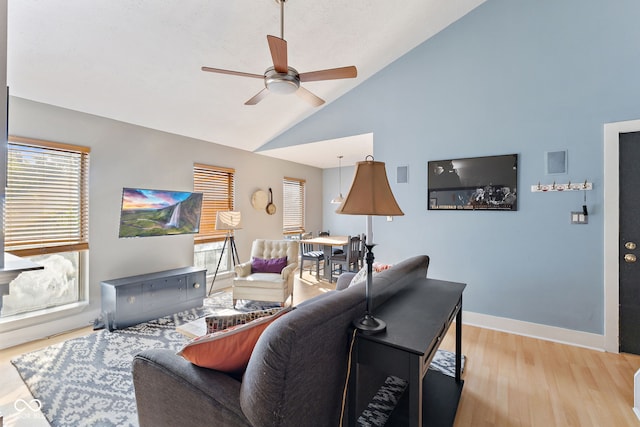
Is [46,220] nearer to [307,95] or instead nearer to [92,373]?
[92,373]

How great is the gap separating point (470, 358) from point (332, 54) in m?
3.47

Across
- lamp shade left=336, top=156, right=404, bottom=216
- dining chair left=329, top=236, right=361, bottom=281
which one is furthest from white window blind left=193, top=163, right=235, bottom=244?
lamp shade left=336, top=156, right=404, bottom=216

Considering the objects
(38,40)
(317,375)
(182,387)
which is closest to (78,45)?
(38,40)

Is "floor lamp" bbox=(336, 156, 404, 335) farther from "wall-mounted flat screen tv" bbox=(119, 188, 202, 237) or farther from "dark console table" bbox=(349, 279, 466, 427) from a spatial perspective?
"wall-mounted flat screen tv" bbox=(119, 188, 202, 237)

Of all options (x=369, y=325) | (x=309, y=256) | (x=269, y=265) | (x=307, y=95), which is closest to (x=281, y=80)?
(x=307, y=95)

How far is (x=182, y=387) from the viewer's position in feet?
4.00

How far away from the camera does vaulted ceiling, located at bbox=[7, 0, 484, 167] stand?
2.25 meters

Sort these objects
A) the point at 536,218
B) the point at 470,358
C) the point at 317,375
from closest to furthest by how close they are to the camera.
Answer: the point at 317,375, the point at 470,358, the point at 536,218

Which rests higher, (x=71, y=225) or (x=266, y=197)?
(x=266, y=197)

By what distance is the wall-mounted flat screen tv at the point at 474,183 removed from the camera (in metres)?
3.11

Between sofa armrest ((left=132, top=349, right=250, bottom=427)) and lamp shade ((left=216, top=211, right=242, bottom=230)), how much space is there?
9.32 feet

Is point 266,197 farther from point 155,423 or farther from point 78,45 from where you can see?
point 155,423

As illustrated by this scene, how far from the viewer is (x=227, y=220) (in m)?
4.20

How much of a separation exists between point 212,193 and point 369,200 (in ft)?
12.3
